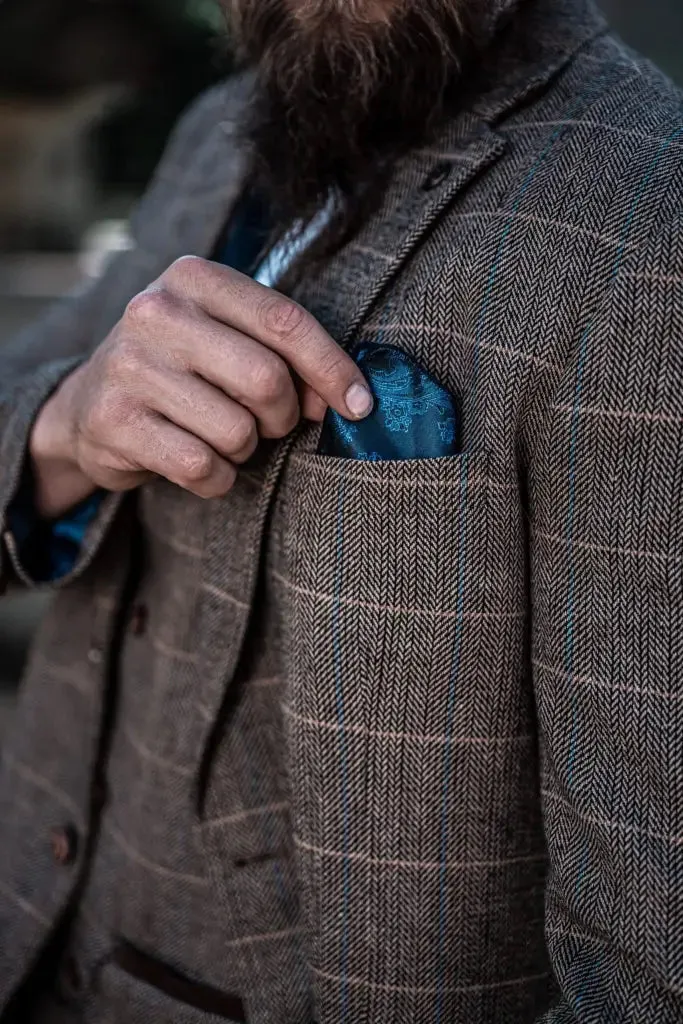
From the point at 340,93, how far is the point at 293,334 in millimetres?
311

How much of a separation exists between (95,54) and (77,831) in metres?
2.61

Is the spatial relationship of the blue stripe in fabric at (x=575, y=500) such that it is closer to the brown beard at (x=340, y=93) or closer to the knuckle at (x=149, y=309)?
the brown beard at (x=340, y=93)

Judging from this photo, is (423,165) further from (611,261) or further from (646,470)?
(646,470)

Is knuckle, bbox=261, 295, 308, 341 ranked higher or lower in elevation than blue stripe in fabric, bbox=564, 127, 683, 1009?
higher

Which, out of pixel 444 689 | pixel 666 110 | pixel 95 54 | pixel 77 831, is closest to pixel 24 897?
pixel 77 831

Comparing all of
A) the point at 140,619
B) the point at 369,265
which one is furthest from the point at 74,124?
the point at 369,265

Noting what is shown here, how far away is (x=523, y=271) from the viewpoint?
882 mm

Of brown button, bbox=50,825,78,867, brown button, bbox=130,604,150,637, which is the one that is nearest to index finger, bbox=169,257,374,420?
brown button, bbox=130,604,150,637

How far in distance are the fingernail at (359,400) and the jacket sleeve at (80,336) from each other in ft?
1.32

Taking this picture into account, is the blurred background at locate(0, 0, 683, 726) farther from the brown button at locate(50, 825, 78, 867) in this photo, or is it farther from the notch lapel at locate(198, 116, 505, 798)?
the notch lapel at locate(198, 116, 505, 798)

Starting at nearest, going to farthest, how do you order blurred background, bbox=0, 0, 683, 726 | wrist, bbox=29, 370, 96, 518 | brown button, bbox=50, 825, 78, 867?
wrist, bbox=29, 370, 96, 518, brown button, bbox=50, 825, 78, 867, blurred background, bbox=0, 0, 683, 726

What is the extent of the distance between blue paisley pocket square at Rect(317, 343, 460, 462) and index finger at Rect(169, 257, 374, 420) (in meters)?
0.01

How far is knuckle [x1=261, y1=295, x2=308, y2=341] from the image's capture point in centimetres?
90

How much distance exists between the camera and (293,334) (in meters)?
0.90
